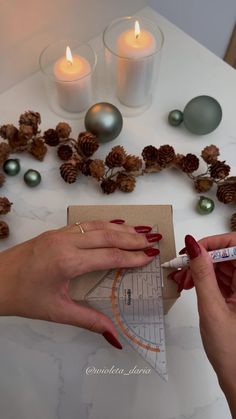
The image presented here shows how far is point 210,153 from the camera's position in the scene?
0.68m

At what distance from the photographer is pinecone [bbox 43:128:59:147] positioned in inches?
27.7

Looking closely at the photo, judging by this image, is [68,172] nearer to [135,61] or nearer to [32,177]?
[32,177]

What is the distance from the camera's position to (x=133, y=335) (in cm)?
53

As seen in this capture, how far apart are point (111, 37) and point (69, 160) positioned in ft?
0.84

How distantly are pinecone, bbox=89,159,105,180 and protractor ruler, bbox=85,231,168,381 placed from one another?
19 cm

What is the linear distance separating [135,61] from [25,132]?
0.22 m

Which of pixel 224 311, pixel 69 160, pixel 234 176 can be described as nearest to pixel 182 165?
pixel 234 176

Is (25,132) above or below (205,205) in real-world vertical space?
above

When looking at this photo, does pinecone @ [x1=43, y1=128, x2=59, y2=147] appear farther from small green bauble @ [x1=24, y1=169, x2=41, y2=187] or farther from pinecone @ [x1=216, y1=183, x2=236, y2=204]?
pinecone @ [x1=216, y1=183, x2=236, y2=204]

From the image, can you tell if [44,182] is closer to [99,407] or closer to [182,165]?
[182,165]

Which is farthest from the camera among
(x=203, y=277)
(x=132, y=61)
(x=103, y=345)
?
(x=132, y=61)

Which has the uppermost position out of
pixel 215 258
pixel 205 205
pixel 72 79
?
pixel 72 79

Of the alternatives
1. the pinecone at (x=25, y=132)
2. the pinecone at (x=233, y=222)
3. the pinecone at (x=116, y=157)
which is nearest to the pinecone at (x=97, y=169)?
the pinecone at (x=116, y=157)

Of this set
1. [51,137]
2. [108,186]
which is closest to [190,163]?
[108,186]
